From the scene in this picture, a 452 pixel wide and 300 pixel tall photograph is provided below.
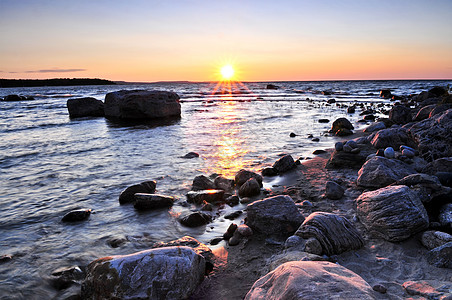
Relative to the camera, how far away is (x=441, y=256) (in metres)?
2.89

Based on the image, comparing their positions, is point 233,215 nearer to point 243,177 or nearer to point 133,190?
point 243,177

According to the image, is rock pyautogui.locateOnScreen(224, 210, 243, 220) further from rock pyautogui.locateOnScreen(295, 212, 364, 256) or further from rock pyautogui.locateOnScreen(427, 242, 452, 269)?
rock pyautogui.locateOnScreen(427, 242, 452, 269)

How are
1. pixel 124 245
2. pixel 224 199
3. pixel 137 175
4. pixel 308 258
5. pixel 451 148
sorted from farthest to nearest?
1. pixel 137 175
2. pixel 451 148
3. pixel 224 199
4. pixel 124 245
5. pixel 308 258

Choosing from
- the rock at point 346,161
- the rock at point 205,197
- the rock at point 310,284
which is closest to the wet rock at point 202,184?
the rock at point 205,197

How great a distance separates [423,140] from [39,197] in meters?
8.48

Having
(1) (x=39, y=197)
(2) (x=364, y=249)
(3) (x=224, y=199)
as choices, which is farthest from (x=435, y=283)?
(1) (x=39, y=197)

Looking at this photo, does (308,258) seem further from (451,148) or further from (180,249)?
(451,148)

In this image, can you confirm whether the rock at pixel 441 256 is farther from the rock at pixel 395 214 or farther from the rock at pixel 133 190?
the rock at pixel 133 190

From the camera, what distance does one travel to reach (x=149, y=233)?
421cm

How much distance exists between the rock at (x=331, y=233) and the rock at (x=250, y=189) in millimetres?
1978

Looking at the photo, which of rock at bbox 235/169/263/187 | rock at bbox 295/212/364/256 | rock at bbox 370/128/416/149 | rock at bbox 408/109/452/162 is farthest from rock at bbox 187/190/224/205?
rock at bbox 370/128/416/149

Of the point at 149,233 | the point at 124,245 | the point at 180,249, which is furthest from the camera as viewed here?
the point at 149,233

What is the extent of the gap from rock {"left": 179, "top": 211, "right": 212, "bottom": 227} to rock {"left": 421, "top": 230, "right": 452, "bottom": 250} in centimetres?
294

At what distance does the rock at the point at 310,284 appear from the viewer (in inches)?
72.6
